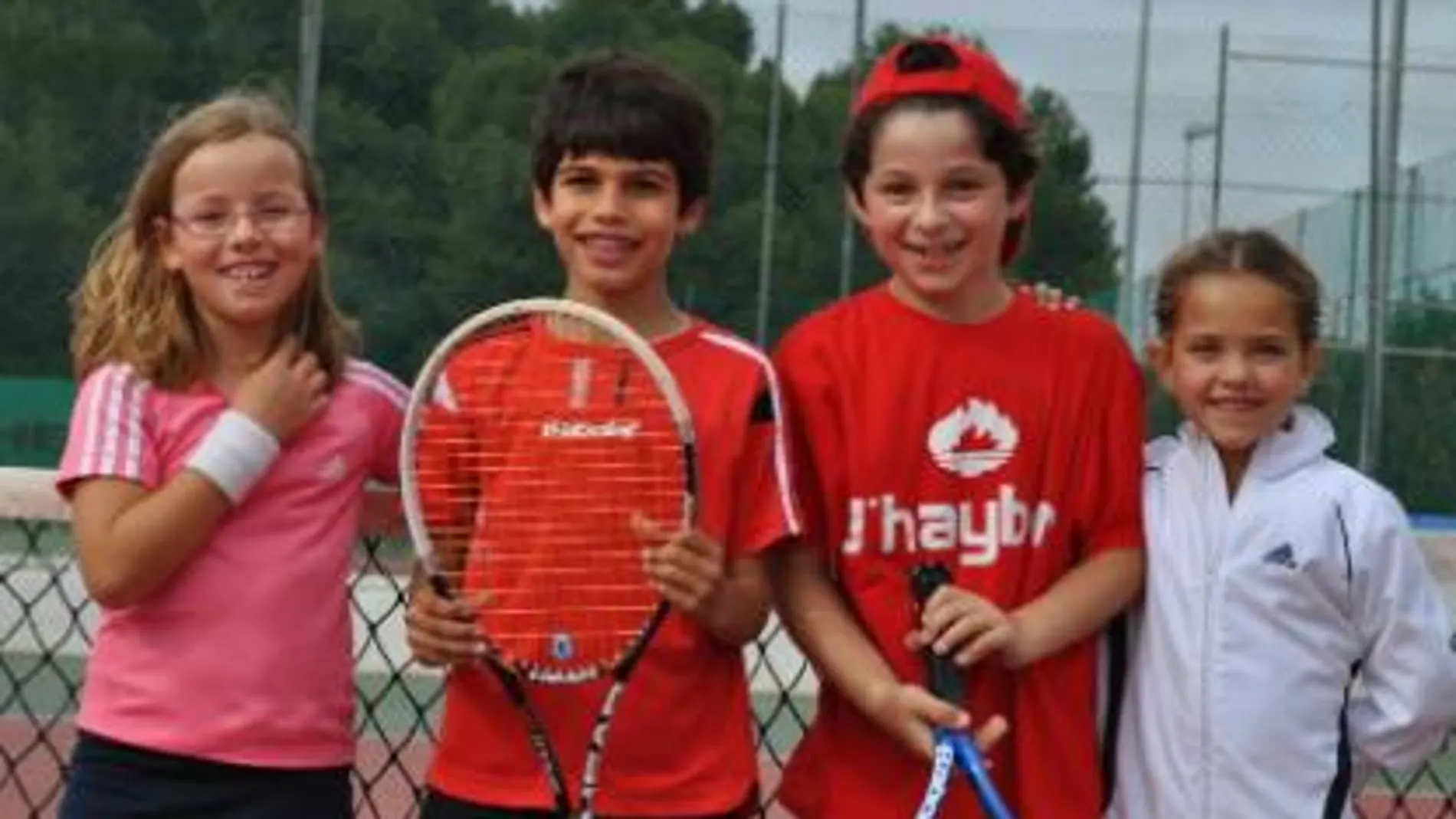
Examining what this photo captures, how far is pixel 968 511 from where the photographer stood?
1761 mm

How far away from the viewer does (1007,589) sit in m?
1.76

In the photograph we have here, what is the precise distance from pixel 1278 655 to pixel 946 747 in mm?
283

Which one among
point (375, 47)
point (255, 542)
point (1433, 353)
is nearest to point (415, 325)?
point (375, 47)

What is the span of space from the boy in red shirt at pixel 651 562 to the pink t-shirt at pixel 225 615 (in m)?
0.10

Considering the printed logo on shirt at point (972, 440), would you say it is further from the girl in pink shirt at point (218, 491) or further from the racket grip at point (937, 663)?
the girl in pink shirt at point (218, 491)

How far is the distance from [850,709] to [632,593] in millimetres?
202

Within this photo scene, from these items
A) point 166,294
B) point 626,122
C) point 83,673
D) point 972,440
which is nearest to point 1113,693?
point 972,440

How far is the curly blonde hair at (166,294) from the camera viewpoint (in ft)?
5.96

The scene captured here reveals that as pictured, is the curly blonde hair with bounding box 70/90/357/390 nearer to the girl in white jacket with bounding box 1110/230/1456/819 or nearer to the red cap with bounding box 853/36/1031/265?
the red cap with bounding box 853/36/1031/265

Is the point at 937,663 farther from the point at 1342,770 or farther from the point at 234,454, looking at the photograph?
the point at 234,454

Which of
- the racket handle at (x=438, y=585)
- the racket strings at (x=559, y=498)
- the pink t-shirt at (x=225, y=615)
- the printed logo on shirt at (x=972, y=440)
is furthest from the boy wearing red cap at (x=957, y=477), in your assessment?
the pink t-shirt at (x=225, y=615)

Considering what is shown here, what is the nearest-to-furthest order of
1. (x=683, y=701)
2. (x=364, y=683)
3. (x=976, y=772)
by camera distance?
1. (x=976, y=772)
2. (x=683, y=701)
3. (x=364, y=683)

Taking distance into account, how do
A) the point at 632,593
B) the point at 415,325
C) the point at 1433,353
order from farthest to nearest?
the point at 1433,353, the point at 415,325, the point at 632,593

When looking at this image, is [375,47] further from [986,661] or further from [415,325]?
[986,661]
